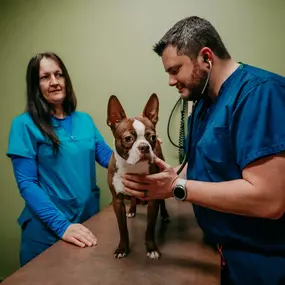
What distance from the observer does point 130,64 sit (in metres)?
2.17

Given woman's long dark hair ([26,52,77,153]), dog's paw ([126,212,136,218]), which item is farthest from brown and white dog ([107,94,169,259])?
woman's long dark hair ([26,52,77,153])

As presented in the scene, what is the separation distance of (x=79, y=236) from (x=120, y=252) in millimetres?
225

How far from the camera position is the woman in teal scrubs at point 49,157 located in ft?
4.87

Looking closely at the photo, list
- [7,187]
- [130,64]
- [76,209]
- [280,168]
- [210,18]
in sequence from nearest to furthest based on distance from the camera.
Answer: [280,168], [76,209], [210,18], [130,64], [7,187]

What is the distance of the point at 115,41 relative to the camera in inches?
85.7

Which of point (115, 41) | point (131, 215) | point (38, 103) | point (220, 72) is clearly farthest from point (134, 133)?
point (115, 41)

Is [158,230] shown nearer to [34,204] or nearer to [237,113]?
[34,204]

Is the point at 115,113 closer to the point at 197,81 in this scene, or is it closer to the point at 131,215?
the point at 197,81

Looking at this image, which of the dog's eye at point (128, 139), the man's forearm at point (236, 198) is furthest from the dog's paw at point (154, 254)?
the dog's eye at point (128, 139)

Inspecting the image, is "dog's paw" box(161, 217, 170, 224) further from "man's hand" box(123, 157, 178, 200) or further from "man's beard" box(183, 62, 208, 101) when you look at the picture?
"man's beard" box(183, 62, 208, 101)

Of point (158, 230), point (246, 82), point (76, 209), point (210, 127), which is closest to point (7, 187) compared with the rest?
point (76, 209)

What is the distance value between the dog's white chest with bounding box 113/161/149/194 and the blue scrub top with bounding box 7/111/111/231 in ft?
1.52

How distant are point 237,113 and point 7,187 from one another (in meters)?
2.06

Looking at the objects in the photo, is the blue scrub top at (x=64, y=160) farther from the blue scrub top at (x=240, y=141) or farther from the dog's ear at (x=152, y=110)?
the blue scrub top at (x=240, y=141)
